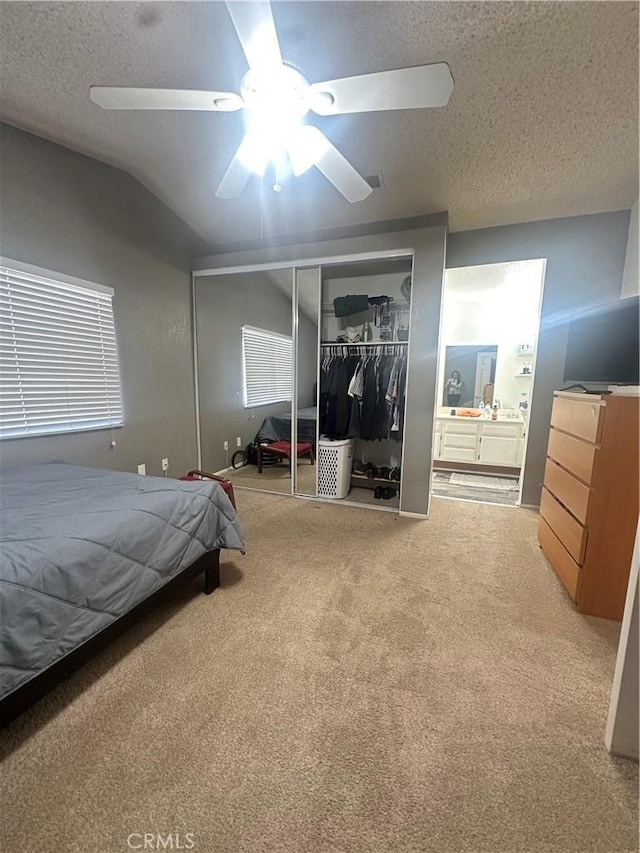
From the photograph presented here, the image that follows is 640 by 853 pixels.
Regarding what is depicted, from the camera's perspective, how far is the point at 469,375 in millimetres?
4637

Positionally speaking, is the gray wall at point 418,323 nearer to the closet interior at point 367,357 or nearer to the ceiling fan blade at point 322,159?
the closet interior at point 367,357

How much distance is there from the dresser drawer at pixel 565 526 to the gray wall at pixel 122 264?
340 cm

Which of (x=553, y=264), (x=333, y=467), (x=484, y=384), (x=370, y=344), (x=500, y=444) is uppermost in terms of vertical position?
(x=553, y=264)

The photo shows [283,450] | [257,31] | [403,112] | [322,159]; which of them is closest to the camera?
[257,31]

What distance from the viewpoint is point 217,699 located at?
1325mm

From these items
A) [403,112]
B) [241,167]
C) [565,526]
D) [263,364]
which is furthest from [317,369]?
[565,526]

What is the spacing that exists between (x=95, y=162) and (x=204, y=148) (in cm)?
93

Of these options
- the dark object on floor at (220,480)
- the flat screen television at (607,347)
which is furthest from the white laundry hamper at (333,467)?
the flat screen television at (607,347)

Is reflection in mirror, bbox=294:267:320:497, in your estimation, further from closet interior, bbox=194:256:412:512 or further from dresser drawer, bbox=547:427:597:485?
dresser drawer, bbox=547:427:597:485

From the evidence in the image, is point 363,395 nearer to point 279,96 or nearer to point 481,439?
point 481,439

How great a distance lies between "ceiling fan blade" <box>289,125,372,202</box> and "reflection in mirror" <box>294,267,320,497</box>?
141 centimetres

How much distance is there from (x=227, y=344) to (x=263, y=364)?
0.54 meters

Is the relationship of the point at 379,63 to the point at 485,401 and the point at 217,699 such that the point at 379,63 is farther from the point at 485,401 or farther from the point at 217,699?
the point at 485,401

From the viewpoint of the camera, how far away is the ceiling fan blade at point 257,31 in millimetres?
1017
